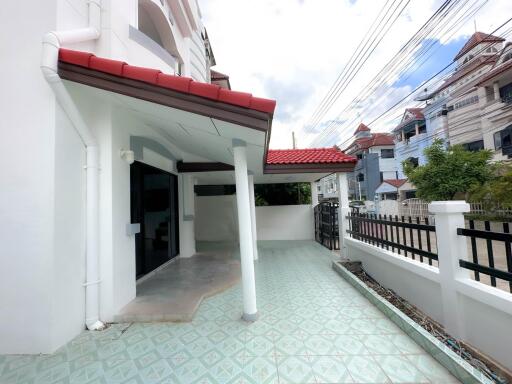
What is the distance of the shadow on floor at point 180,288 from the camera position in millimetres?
3393

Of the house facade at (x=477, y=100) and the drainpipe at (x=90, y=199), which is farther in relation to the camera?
the house facade at (x=477, y=100)

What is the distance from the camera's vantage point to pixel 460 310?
8.50ft

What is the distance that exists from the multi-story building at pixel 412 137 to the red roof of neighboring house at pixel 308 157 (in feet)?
64.0

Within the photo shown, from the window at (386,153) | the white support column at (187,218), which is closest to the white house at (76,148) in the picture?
the white support column at (187,218)

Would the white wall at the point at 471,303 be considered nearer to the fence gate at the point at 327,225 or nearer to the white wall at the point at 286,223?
the fence gate at the point at 327,225

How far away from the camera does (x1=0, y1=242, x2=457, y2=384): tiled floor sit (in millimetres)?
2262

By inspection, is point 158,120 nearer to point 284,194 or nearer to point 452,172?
point 284,194

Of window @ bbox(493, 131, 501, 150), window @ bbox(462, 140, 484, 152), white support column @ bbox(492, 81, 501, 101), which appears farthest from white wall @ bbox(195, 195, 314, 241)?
white support column @ bbox(492, 81, 501, 101)

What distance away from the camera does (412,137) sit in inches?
953

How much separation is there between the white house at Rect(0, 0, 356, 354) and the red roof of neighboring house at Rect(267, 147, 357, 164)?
289 cm

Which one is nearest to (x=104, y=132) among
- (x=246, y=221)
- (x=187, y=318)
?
(x=246, y=221)

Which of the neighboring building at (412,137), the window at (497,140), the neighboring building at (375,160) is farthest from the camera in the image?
the neighboring building at (375,160)

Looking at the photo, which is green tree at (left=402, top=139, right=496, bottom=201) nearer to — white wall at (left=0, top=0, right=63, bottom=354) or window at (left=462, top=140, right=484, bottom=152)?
window at (left=462, top=140, right=484, bottom=152)

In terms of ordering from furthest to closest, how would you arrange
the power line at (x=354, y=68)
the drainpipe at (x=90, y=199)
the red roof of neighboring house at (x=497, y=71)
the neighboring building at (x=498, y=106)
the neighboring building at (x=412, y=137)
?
the neighboring building at (x=412, y=137)
the neighboring building at (x=498, y=106)
the red roof of neighboring house at (x=497, y=71)
the power line at (x=354, y=68)
the drainpipe at (x=90, y=199)
